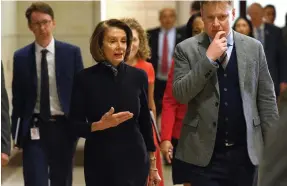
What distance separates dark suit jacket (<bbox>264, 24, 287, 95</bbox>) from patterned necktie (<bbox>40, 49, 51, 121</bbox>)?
4493mm

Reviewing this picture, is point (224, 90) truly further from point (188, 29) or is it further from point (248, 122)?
point (188, 29)

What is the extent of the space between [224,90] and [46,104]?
75.0 inches

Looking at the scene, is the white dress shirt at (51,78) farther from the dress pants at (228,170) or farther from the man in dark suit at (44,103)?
the dress pants at (228,170)

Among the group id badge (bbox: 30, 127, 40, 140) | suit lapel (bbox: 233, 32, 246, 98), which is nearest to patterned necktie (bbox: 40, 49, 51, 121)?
id badge (bbox: 30, 127, 40, 140)

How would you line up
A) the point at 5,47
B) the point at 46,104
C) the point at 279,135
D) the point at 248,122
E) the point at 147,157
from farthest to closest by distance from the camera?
the point at 5,47
the point at 46,104
the point at 147,157
the point at 248,122
the point at 279,135

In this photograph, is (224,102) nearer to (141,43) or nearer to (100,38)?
(100,38)

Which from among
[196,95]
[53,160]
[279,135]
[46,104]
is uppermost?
[279,135]

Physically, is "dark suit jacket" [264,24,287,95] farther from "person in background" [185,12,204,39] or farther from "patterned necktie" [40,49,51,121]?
"patterned necktie" [40,49,51,121]

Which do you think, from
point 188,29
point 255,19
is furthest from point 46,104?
point 255,19

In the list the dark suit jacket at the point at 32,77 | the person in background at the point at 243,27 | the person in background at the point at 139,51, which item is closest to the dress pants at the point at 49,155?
the dark suit jacket at the point at 32,77

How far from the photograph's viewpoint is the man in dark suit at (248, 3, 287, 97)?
32.8ft

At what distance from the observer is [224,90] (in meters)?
4.47

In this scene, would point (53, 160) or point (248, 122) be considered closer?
point (248, 122)

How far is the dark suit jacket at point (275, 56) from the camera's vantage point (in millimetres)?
9977
